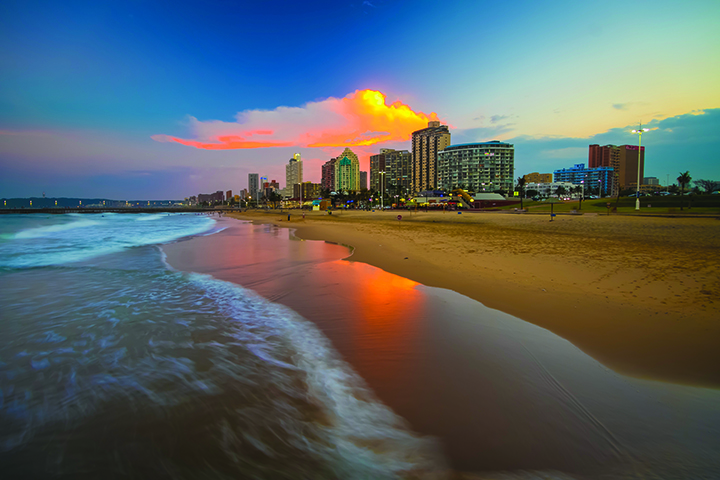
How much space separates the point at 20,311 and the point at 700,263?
1810cm

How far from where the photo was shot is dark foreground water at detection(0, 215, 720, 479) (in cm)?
305

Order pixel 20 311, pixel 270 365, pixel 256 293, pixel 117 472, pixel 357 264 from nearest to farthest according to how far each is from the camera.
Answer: pixel 117 472, pixel 270 365, pixel 20 311, pixel 256 293, pixel 357 264

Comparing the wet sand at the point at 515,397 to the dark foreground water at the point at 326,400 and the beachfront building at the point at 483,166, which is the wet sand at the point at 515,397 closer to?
the dark foreground water at the point at 326,400

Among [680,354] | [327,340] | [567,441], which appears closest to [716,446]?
[567,441]

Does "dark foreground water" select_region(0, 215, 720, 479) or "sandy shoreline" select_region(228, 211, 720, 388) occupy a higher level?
"sandy shoreline" select_region(228, 211, 720, 388)

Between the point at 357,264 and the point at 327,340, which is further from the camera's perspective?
the point at 357,264

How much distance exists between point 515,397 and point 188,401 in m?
4.12

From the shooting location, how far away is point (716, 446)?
9.91 ft

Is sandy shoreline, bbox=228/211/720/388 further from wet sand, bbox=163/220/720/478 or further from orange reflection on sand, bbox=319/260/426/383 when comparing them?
orange reflection on sand, bbox=319/260/426/383

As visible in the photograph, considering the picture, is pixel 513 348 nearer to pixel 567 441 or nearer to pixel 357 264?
pixel 567 441

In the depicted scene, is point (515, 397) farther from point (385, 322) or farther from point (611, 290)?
point (611, 290)

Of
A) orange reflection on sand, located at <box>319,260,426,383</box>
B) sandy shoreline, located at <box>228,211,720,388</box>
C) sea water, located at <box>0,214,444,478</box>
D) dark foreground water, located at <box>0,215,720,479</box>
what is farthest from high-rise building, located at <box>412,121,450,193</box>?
sea water, located at <box>0,214,444,478</box>

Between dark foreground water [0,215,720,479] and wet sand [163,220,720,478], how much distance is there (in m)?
0.02

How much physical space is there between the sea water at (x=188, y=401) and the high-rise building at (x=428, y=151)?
185364 mm
